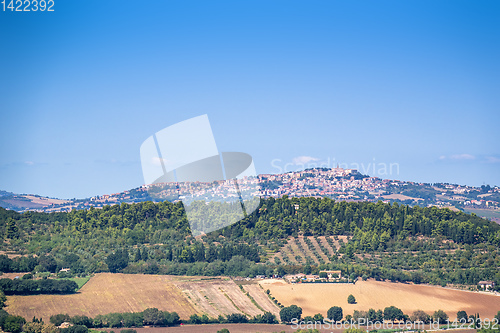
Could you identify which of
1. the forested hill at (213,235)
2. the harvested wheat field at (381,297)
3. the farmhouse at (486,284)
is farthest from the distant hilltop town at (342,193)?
the harvested wheat field at (381,297)

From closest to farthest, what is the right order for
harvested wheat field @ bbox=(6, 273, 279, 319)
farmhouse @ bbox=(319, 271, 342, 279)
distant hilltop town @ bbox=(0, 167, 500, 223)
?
harvested wheat field @ bbox=(6, 273, 279, 319), farmhouse @ bbox=(319, 271, 342, 279), distant hilltop town @ bbox=(0, 167, 500, 223)

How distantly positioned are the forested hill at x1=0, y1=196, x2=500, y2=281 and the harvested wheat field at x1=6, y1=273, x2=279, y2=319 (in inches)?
115

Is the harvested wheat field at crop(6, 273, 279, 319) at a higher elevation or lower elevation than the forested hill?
lower

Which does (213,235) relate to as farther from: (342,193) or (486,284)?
(342,193)

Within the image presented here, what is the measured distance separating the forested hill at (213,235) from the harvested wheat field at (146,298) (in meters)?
2.92

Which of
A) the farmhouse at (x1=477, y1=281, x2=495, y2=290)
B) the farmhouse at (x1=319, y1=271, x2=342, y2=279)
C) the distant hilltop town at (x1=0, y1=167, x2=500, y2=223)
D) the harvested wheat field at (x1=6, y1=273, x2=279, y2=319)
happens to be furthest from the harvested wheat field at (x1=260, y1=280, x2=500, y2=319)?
the distant hilltop town at (x1=0, y1=167, x2=500, y2=223)

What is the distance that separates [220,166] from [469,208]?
316 feet

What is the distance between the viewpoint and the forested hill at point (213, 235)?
47125 mm

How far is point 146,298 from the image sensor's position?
128ft

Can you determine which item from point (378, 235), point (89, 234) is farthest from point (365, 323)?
point (89, 234)

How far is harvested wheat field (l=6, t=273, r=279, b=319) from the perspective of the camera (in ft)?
117

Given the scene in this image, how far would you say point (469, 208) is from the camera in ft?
392

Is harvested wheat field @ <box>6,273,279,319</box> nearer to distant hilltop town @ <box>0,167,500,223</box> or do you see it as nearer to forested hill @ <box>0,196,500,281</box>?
forested hill @ <box>0,196,500,281</box>

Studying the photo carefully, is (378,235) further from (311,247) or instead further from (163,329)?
(163,329)
